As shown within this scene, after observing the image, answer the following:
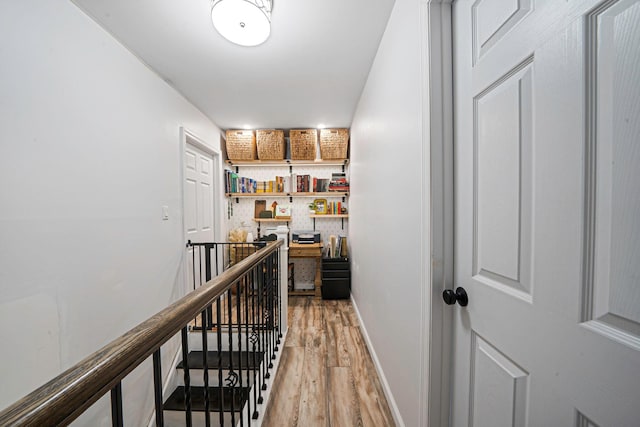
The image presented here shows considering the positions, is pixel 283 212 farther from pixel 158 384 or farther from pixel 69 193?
pixel 158 384

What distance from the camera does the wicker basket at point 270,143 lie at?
11.9 feet

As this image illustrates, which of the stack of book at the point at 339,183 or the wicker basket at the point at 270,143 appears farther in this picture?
the stack of book at the point at 339,183

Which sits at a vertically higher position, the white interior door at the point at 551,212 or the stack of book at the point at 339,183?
the stack of book at the point at 339,183

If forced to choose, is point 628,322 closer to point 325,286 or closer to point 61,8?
point 61,8

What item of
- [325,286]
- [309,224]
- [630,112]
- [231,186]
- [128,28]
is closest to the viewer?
[630,112]

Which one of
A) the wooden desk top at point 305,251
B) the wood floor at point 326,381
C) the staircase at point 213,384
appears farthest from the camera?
the wooden desk top at point 305,251

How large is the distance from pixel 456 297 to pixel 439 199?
1.26 feet

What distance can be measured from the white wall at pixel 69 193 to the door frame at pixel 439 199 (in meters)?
1.89

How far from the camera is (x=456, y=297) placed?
926 mm

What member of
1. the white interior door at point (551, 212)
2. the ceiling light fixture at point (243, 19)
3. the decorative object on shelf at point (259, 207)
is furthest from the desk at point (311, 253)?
the white interior door at point (551, 212)

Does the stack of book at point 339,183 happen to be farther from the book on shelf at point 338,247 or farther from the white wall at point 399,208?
the white wall at point 399,208

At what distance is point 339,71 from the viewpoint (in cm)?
219

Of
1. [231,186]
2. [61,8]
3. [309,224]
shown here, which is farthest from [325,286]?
[61,8]

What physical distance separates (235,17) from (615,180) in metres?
1.78
